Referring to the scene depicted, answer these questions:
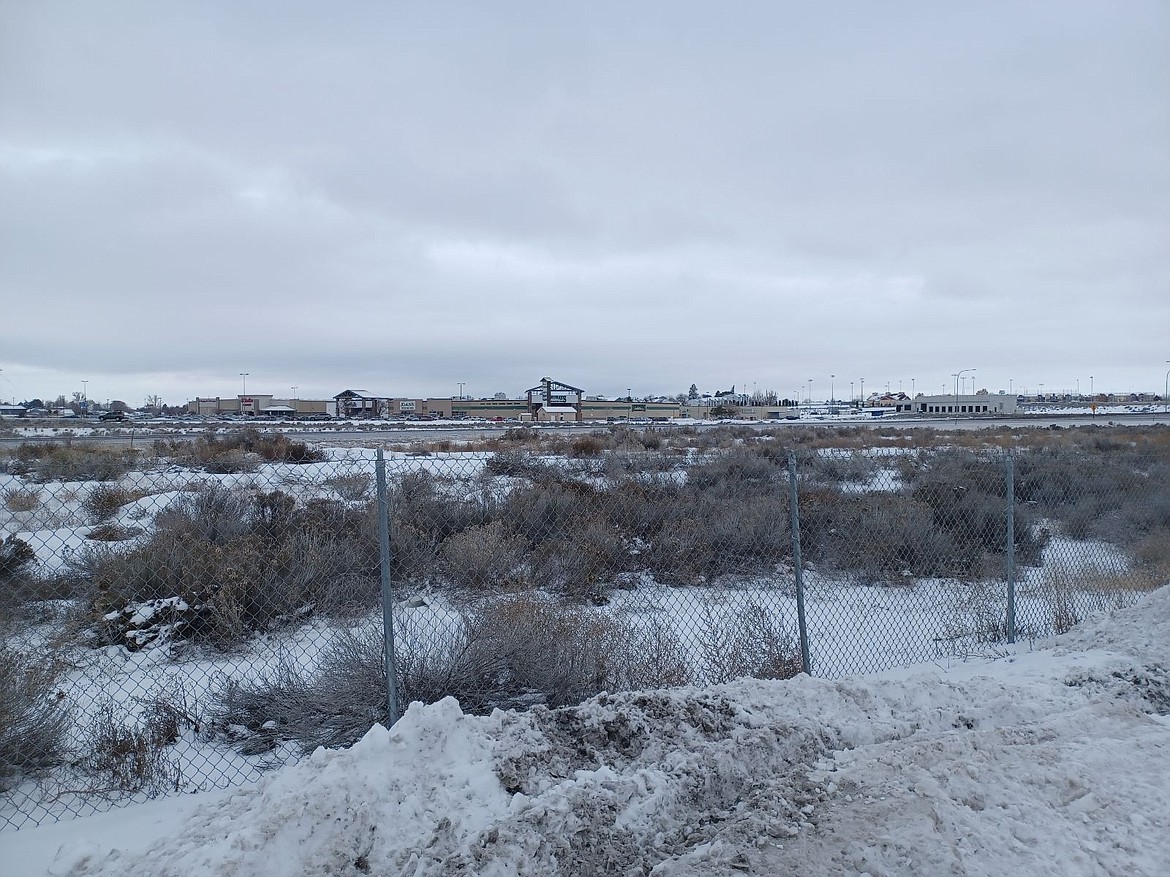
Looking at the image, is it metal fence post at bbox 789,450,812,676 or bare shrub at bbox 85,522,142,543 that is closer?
metal fence post at bbox 789,450,812,676

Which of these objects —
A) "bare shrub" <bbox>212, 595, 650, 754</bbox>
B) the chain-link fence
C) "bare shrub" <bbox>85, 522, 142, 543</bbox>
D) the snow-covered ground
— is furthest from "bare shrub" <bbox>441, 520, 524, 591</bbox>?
"bare shrub" <bbox>85, 522, 142, 543</bbox>

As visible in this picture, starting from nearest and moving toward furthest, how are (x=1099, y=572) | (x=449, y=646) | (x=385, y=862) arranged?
(x=385, y=862)
(x=449, y=646)
(x=1099, y=572)

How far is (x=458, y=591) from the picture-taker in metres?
7.72

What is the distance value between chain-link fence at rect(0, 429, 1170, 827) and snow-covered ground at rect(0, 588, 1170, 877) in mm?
939

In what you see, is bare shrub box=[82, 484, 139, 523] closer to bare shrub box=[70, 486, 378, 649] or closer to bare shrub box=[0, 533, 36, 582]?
bare shrub box=[70, 486, 378, 649]

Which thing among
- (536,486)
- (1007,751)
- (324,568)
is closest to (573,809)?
(1007,751)

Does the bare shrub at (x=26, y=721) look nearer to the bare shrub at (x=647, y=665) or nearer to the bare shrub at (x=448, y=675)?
the bare shrub at (x=448, y=675)

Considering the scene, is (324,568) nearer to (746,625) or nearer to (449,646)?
(449,646)

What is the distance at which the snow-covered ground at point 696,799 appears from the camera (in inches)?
132

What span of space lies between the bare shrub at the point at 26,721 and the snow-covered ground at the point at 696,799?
806 mm

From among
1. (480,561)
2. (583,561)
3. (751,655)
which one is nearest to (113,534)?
(480,561)

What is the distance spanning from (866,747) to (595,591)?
4.55m

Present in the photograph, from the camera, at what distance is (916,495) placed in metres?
11.8

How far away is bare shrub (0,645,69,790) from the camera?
4547 mm
